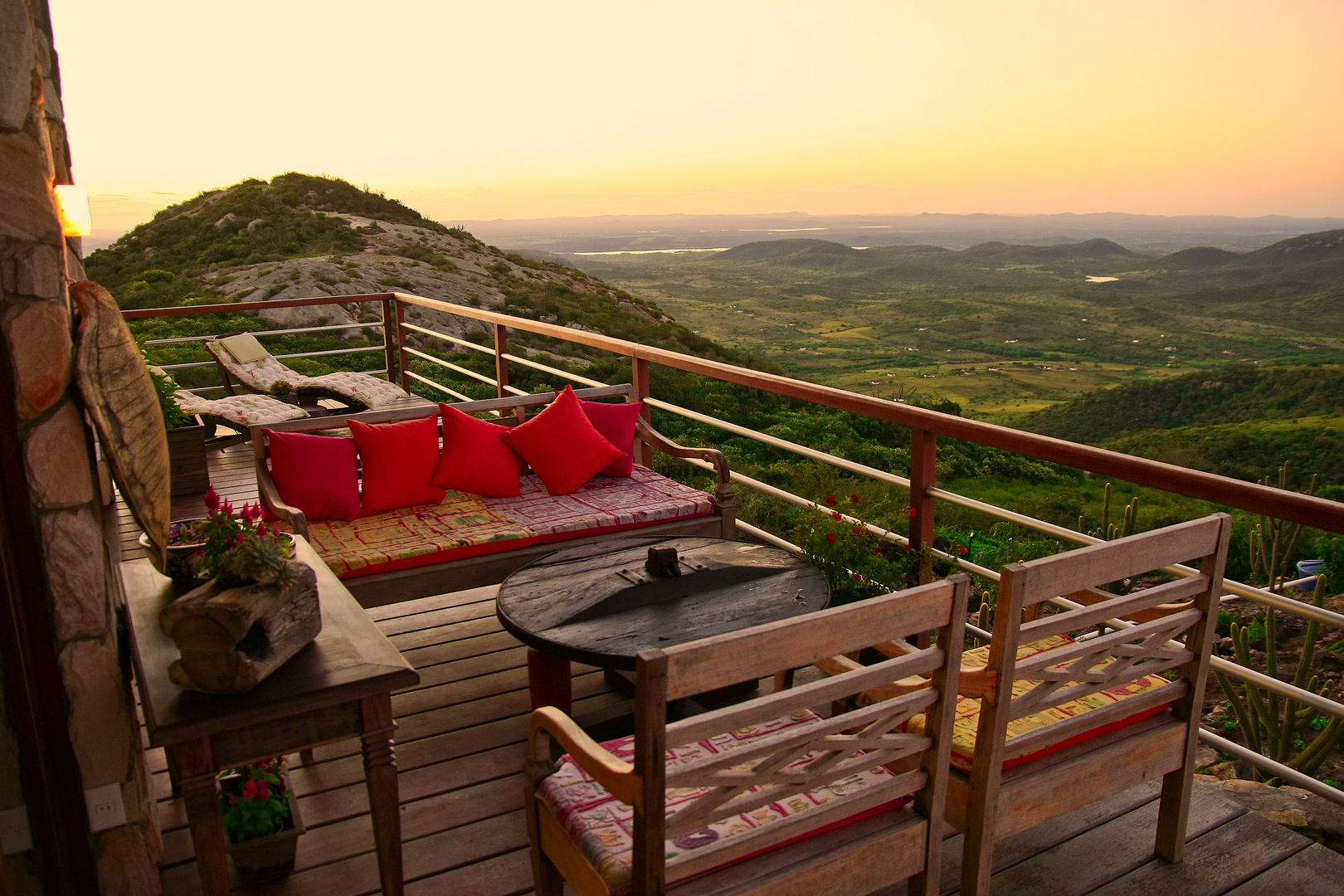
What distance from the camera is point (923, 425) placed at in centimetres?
266

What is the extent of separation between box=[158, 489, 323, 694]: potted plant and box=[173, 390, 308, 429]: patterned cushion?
3.73m

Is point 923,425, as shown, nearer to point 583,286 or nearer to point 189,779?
point 189,779

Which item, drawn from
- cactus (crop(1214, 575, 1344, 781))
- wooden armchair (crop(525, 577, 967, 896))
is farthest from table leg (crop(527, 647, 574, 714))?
cactus (crop(1214, 575, 1344, 781))

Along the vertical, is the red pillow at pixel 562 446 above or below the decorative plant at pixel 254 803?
above

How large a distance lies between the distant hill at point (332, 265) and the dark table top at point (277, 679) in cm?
1708

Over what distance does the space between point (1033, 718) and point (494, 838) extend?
1.27 m

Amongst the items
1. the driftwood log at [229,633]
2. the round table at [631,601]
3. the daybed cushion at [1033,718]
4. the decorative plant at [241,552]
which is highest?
the decorative plant at [241,552]

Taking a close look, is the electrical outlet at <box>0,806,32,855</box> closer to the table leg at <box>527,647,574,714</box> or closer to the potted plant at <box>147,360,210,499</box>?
the table leg at <box>527,647,574,714</box>

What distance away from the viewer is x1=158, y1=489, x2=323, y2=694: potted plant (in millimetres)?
1592

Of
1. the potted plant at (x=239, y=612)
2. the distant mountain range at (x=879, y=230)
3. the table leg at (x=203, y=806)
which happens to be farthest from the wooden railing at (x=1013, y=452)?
the distant mountain range at (x=879, y=230)

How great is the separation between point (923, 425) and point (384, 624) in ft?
7.06

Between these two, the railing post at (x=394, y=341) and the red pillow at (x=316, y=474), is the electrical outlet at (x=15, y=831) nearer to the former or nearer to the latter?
the red pillow at (x=316, y=474)

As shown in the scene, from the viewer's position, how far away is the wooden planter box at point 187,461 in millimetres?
4441

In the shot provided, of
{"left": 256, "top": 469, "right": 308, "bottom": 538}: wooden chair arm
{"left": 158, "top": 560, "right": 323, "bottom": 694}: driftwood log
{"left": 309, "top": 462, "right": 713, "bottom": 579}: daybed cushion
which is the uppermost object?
{"left": 158, "top": 560, "right": 323, "bottom": 694}: driftwood log
